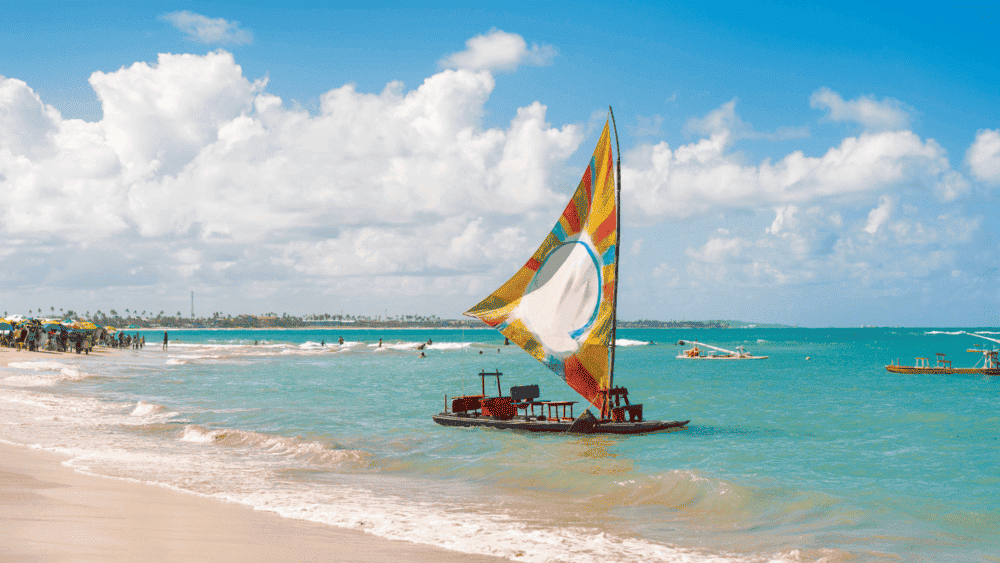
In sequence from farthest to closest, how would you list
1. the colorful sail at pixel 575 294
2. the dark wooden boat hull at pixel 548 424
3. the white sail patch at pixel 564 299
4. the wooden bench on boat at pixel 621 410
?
the wooden bench on boat at pixel 621 410 < the white sail patch at pixel 564 299 < the dark wooden boat hull at pixel 548 424 < the colorful sail at pixel 575 294

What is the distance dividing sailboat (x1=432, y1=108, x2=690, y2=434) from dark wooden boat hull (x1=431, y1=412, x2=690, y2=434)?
0.11ft

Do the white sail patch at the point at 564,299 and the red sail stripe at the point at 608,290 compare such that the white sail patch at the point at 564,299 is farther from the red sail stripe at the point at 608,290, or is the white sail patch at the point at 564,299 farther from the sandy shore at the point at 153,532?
the sandy shore at the point at 153,532

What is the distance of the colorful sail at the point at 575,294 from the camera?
2192 cm

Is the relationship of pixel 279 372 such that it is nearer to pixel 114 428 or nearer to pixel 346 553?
pixel 114 428

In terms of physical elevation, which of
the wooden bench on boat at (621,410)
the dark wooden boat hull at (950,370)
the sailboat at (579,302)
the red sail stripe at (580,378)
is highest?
the sailboat at (579,302)

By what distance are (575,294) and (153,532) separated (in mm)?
14830

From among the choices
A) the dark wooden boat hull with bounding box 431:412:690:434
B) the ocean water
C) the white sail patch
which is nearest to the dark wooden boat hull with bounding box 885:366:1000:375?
the ocean water

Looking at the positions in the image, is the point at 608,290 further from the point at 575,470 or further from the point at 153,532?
the point at 153,532

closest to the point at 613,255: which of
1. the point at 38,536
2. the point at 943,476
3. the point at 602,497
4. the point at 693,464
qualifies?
the point at 693,464

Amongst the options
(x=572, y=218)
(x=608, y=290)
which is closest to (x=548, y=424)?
(x=608, y=290)

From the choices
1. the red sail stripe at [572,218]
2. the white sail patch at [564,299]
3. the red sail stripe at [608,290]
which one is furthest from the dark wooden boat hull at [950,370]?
the red sail stripe at [572,218]

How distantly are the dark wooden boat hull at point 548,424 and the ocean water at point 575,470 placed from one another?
0.34 metres

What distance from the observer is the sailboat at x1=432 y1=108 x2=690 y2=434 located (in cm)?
2191

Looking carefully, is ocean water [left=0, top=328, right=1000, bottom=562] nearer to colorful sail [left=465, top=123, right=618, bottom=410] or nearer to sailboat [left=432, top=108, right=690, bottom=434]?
sailboat [left=432, top=108, right=690, bottom=434]
